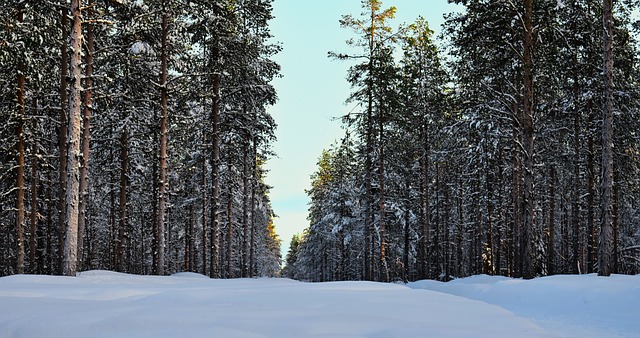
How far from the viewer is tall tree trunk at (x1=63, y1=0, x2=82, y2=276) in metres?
11.1

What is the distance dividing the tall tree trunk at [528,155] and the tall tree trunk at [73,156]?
12665 millimetres

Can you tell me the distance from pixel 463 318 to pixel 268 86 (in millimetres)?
16849

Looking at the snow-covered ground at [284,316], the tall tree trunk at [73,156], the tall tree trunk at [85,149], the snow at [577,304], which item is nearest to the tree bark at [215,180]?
the tall tree trunk at [85,149]

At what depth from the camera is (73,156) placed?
36.8ft

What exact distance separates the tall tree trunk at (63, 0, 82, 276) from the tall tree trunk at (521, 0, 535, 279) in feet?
41.6

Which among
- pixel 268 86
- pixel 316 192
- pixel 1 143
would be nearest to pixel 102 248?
pixel 316 192

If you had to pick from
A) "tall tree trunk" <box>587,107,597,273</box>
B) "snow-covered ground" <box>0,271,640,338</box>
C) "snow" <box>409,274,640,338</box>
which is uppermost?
"tall tree trunk" <box>587,107,597,273</box>

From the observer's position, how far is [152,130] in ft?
64.1

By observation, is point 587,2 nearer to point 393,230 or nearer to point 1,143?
point 393,230

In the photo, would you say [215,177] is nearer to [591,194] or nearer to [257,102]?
[257,102]

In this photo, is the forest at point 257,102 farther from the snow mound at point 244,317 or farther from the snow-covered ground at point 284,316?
the snow mound at point 244,317

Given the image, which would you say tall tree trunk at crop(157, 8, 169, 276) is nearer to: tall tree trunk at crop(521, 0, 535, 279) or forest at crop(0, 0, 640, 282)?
forest at crop(0, 0, 640, 282)

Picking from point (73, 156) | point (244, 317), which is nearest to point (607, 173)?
point (244, 317)

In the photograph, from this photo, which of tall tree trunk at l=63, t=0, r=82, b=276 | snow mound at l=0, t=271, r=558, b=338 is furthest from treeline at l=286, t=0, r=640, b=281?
tall tree trunk at l=63, t=0, r=82, b=276
